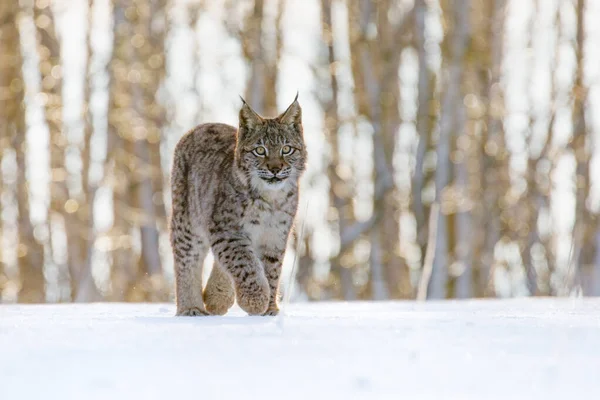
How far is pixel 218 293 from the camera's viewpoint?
247 inches

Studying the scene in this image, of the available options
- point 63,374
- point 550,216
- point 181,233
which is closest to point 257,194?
point 181,233

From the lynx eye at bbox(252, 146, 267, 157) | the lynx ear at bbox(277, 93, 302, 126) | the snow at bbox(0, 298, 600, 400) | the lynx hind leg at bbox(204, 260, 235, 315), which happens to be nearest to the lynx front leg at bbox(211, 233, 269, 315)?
the lynx eye at bbox(252, 146, 267, 157)

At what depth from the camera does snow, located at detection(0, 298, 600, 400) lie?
2793mm

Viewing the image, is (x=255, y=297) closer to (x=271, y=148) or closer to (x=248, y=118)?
(x=271, y=148)

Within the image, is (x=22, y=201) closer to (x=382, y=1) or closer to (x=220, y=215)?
(x=382, y=1)

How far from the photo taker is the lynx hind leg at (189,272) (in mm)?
6098

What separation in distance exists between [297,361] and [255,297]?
7.68 ft

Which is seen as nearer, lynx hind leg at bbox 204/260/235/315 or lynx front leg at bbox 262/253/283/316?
lynx front leg at bbox 262/253/283/316

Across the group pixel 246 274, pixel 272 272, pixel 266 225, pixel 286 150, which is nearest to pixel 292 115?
pixel 286 150

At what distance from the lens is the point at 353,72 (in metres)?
16.2

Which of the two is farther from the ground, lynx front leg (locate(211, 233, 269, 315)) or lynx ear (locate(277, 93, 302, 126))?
lynx ear (locate(277, 93, 302, 126))

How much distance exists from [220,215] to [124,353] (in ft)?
8.42

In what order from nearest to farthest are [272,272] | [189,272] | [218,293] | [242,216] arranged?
[242,216], [272,272], [189,272], [218,293]

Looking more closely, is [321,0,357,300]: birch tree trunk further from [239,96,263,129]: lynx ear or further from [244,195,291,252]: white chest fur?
[244,195,291,252]: white chest fur
